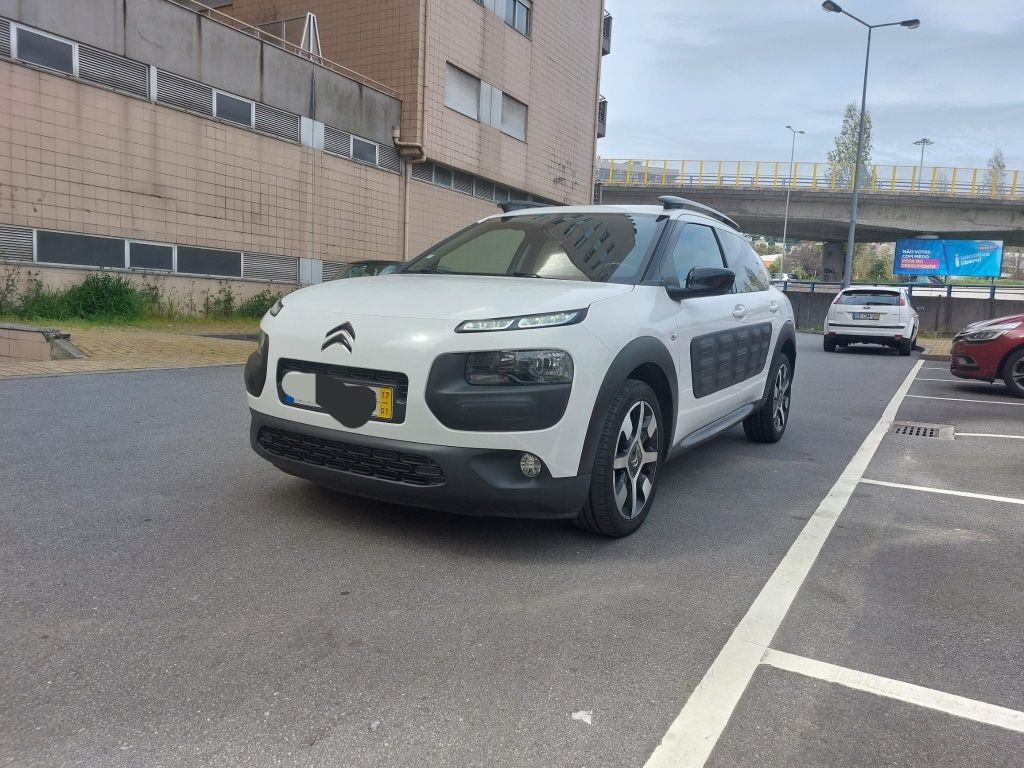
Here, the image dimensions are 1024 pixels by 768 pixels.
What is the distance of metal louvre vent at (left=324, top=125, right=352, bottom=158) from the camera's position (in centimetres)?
1883

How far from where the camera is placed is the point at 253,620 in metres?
2.75

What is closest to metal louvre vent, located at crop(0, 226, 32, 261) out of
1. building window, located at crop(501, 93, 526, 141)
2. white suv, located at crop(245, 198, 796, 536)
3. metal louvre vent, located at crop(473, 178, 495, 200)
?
white suv, located at crop(245, 198, 796, 536)

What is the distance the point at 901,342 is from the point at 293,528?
17.2 m

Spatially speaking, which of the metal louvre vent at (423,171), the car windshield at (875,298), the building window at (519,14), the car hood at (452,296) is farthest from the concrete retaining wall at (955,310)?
the car hood at (452,296)

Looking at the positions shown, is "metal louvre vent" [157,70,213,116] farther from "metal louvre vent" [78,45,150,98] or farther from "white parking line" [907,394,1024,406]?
"white parking line" [907,394,1024,406]

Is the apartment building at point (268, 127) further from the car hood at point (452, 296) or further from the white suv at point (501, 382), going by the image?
the white suv at point (501, 382)

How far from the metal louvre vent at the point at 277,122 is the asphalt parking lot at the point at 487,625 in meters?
13.6

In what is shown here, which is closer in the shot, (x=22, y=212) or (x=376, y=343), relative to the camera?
(x=376, y=343)

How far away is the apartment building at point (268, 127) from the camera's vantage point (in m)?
13.2

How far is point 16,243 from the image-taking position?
12789 mm

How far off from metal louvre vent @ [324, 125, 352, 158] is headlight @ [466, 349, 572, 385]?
665 inches

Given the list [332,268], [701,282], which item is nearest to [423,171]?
[332,268]

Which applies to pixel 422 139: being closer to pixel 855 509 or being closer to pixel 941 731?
pixel 855 509

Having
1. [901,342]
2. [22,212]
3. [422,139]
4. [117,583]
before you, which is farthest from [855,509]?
[422,139]
